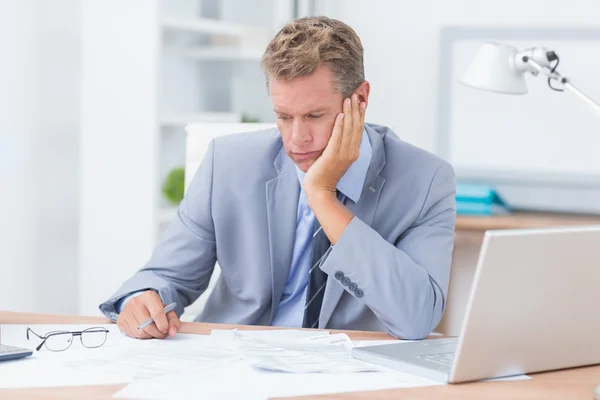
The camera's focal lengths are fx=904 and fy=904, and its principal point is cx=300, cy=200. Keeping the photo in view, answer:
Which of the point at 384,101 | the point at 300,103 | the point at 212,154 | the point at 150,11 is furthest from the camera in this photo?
the point at 384,101

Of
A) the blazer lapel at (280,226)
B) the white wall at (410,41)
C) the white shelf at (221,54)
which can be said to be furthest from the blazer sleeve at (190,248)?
the white wall at (410,41)

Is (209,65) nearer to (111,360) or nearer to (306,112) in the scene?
(306,112)

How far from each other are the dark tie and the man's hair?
0.30 meters

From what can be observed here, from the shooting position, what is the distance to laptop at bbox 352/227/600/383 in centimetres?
120

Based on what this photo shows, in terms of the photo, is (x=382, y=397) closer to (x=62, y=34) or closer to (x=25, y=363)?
(x=25, y=363)

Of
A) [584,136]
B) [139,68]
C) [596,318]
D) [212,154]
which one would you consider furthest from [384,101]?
[596,318]

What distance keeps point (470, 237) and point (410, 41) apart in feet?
3.07

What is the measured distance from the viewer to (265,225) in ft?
6.26

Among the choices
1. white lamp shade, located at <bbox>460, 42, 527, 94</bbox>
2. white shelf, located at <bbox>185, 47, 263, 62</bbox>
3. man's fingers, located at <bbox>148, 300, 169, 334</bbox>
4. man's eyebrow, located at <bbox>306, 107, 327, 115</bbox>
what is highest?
white shelf, located at <bbox>185, 47, 263, 62</bbox>

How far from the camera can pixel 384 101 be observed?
3.75 metres

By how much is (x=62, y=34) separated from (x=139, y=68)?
0.34m

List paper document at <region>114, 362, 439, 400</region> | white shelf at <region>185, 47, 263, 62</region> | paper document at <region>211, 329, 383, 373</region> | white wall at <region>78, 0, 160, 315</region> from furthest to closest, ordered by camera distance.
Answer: white shelf at <region>185, 47, 263, 62</region>, white wall at <region>78, 0, 160, 315</region>, paper document at <region>211, 329, 383, 373</region>, paper document at <region>114, 362, 439, 400</region>

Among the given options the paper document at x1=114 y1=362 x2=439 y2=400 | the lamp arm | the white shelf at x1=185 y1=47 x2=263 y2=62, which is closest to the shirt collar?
the lamp arm

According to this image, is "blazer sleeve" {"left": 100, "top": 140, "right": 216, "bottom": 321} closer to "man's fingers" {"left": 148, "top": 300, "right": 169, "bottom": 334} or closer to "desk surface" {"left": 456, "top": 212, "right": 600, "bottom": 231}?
"man's fingers" {"left": 148, "top": 300, "right": 169, "bottom": 334}
